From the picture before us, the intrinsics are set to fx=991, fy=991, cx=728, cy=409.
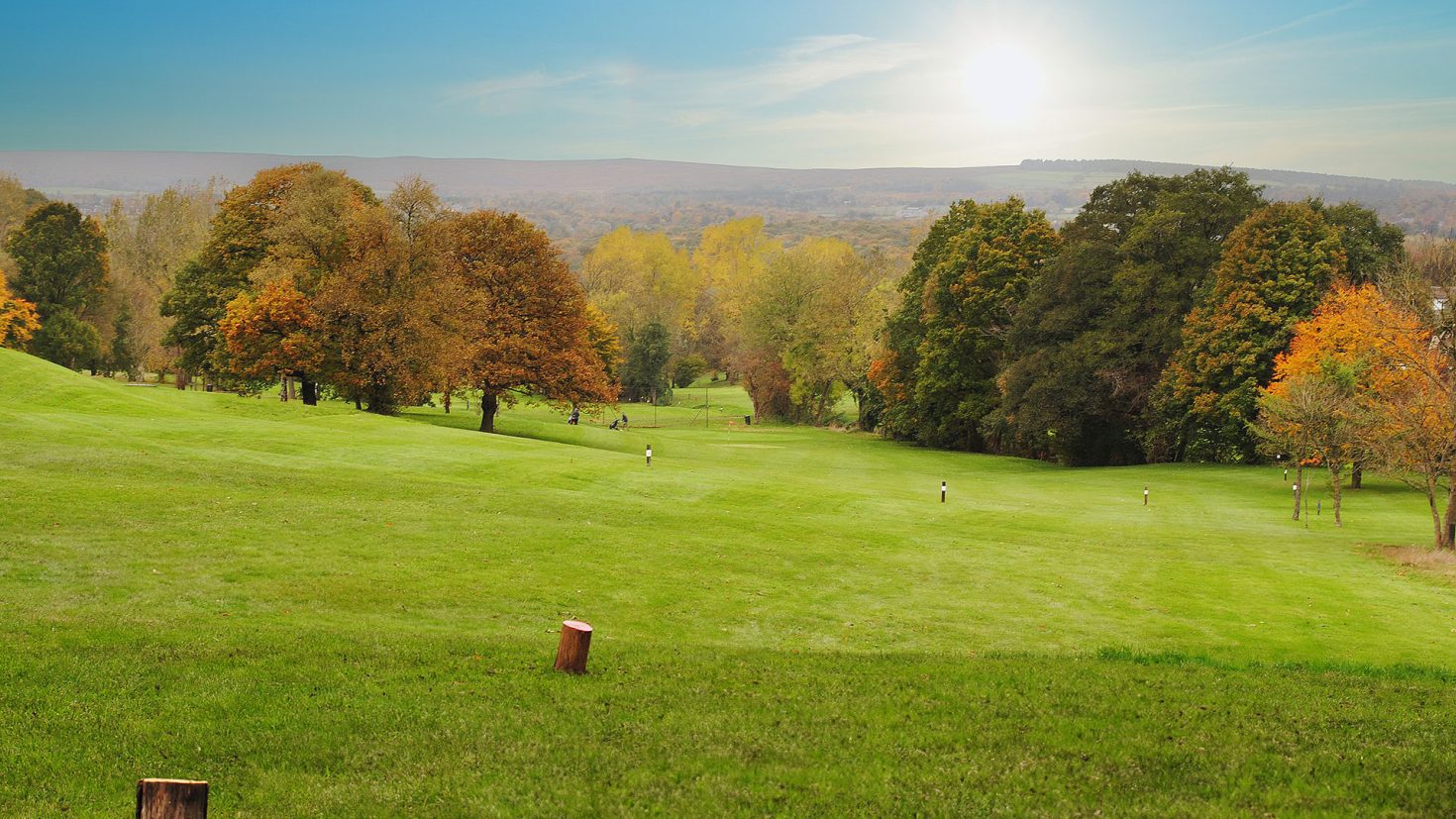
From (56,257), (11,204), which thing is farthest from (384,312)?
(11,204)

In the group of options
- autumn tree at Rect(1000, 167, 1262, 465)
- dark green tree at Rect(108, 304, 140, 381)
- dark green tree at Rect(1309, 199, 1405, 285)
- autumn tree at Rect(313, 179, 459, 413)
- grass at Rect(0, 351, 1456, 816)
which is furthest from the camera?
dark green tree at Rect(108, 304, 140, 381)

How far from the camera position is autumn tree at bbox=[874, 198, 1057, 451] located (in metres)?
69.4

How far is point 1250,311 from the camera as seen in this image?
53.9 metres

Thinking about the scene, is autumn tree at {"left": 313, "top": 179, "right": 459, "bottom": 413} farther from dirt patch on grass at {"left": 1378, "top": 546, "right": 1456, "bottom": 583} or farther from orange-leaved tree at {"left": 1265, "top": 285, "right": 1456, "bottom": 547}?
dirt patch on grass at {"left": 1378, "top": 546, "right": 1456, "bottom": 583}

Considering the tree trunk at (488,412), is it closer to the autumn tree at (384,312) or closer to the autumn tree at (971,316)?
the autumn tree at (384,312)

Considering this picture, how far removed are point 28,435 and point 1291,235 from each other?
2321 inches

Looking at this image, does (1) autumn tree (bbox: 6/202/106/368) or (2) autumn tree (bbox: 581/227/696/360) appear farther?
(2) autumn tree (bbox: 581/227/696/360)

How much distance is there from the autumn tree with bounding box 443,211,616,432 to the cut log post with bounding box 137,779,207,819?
51.5m

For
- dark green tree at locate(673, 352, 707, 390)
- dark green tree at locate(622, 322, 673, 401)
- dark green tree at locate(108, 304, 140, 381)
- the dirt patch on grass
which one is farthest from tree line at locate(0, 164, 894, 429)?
dark green tree at locate(673, 352, 707, 390)

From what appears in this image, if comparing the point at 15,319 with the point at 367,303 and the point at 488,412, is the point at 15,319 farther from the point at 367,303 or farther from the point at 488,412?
the point at 488,412

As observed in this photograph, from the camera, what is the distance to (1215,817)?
8664mm

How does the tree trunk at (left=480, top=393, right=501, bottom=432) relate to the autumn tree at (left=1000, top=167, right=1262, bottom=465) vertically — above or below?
below

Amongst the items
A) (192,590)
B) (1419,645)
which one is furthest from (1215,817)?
(192,590)

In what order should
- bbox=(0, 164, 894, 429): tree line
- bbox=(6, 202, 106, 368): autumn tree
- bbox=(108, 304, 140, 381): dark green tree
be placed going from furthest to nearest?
bbox=(108, 304, 140, 381): dark green tree → bbox=(6, 202, 106, 368): autumn tree → bbox=(0, 164, 894, 429): tree line
